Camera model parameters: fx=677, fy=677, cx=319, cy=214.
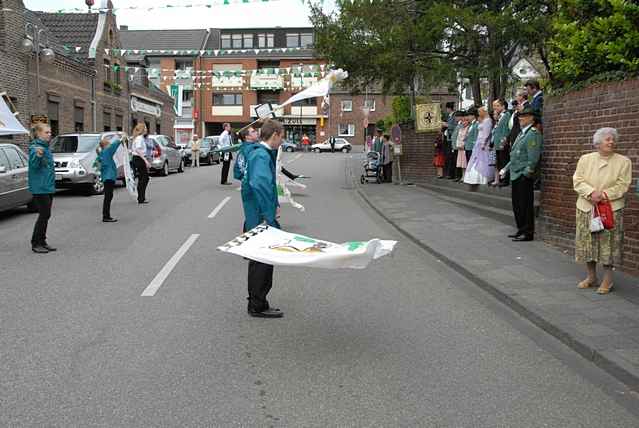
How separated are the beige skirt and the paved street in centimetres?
114

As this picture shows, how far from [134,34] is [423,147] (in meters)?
59.6

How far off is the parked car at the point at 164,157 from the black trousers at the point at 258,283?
2081 cm

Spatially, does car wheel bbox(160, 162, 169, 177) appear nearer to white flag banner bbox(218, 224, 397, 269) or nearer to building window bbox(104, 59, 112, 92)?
building window bbox(104, 59, 112, 92)

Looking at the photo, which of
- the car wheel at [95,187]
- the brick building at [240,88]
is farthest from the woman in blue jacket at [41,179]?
the brick building at [240,88]

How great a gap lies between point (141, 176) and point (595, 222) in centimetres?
1163

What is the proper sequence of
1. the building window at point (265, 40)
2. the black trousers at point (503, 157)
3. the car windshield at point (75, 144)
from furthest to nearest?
the building window at point (265, 40) → the car windshield at point (75, 144) → the black trousers at point (503, 157)

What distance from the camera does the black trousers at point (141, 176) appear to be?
16125mm

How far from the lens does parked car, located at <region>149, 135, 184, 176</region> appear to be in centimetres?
2664

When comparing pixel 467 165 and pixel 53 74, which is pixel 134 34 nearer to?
pixel 53 74

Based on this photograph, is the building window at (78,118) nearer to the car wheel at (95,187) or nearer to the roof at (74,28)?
the roof at (74,28)

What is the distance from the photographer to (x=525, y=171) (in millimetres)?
10086

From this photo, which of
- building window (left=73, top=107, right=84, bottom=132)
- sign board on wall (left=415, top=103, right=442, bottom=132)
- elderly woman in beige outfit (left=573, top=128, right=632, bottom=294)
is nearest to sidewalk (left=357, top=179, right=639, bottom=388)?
elderly woman in beige outfit (left=573, top=128, right=632, bottom=294)

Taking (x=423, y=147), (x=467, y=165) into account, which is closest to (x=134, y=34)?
(x=423, y=147)

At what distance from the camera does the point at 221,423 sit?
392cm
